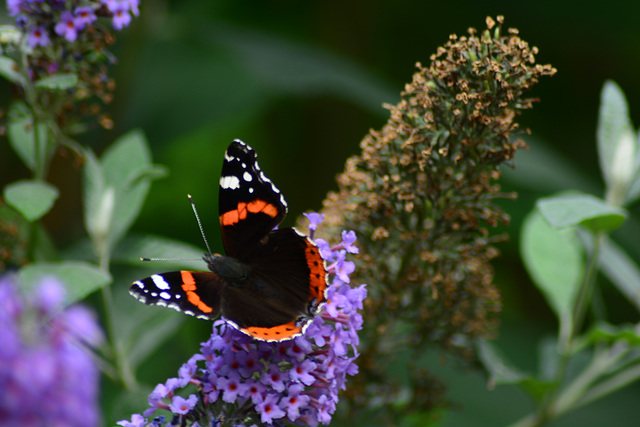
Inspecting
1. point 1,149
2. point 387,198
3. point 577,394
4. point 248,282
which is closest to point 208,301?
point 248,282

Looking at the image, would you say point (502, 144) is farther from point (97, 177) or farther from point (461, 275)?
point (97, 177)

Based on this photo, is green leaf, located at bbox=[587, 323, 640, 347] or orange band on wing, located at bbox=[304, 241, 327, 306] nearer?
orange band on wing, located at bbox=[304, 241, 327, 306]

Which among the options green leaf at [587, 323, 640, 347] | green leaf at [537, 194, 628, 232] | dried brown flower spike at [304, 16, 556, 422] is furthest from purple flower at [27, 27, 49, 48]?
green leaf at [587, 323, 640, 347]

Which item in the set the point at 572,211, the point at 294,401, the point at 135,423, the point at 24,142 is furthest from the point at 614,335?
the point at 24,142

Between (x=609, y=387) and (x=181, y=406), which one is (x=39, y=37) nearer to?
(x=181, y=406)

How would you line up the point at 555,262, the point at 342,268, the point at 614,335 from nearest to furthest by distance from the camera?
the point at 342,268 → the point at 614,335 → the point at 555,262

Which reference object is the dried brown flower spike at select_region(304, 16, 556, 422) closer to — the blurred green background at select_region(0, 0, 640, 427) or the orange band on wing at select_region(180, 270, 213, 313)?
the orange band on wing at select_region(180, 270, 213, 313)
